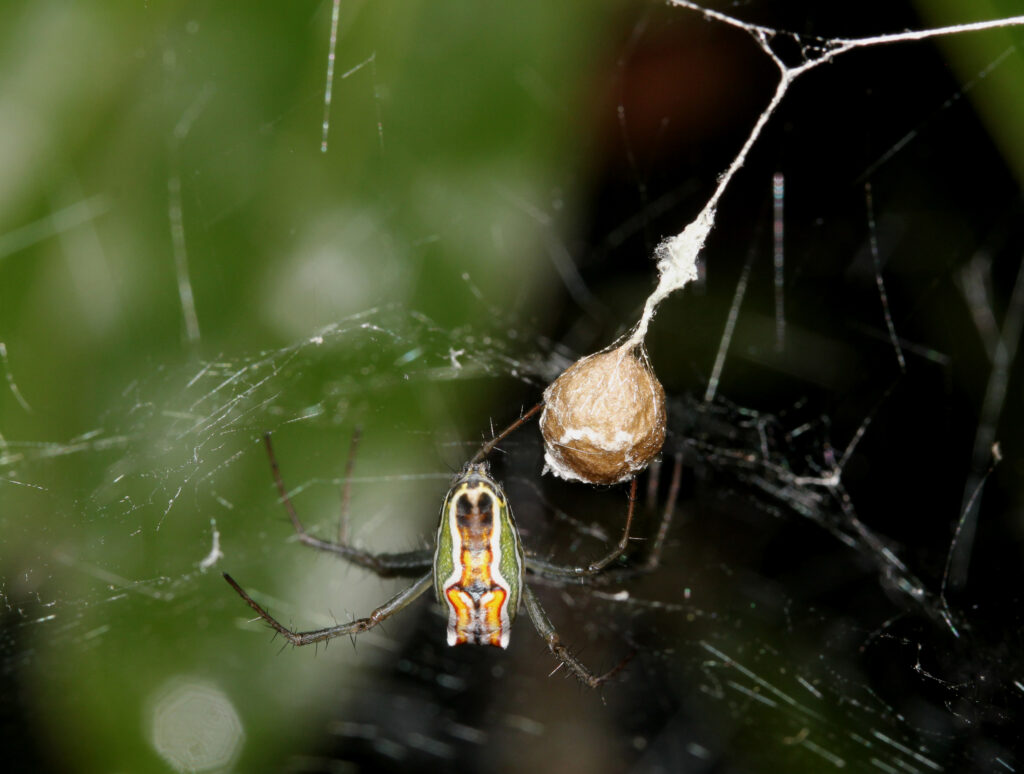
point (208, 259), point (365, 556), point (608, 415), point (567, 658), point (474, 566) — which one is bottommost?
point (567, 658)

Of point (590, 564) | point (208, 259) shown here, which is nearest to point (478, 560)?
point (590, 564)

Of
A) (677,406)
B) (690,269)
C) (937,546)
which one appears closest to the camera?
(690,269)

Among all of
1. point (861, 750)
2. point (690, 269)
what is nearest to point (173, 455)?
point (690, 269)

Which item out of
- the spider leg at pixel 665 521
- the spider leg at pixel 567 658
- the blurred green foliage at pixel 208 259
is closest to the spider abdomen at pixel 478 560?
the spider leg at pixel 567 658

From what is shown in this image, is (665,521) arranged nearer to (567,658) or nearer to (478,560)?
(567,658)

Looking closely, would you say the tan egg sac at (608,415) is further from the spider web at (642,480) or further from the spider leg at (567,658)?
the spider leg at (567,658)

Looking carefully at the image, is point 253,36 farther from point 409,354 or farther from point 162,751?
point 162,751

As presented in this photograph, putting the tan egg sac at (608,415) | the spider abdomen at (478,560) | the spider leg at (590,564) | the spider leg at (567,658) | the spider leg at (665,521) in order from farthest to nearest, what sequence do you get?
the spider leg at (665,521)
the spider leg at (567,658)
the spider leg at (590,564)
the spider abdomen at (478,560)
the tan egg sac at (608,415)
